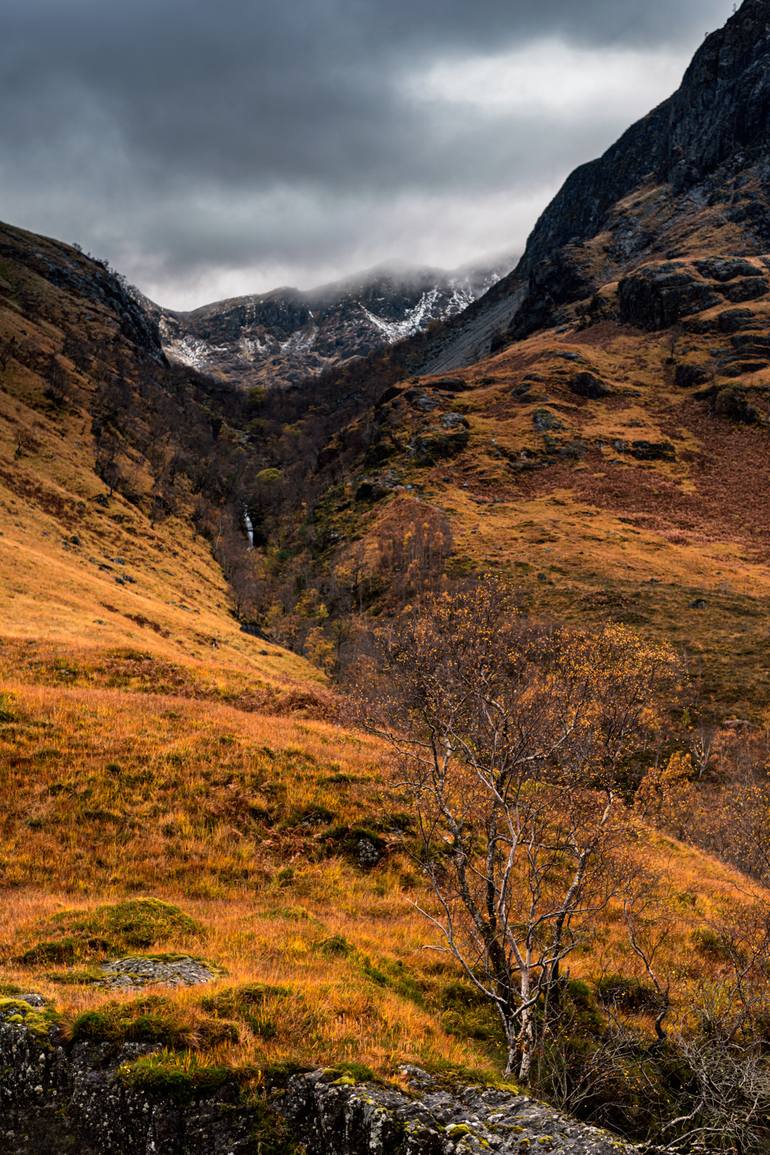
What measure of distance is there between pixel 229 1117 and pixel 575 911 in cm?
601

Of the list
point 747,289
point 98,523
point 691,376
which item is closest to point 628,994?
point 98,523

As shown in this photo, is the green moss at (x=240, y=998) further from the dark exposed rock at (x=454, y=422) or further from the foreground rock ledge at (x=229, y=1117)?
the dark exposed rock at (x=454, y=422)

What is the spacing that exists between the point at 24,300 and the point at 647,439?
177802 millimetres

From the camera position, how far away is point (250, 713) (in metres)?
27.8

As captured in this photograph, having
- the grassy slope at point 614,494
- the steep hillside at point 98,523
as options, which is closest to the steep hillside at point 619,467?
the grassy slope at point 614,494

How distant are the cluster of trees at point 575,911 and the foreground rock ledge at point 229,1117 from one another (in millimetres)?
1925

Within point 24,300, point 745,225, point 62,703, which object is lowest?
point 62,703

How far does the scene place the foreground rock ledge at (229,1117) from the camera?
22.5 ft

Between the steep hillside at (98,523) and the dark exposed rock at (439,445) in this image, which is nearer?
the steep hillside at (98,523)

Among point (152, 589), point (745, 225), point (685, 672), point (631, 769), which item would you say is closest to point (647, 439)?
point (685, 672)

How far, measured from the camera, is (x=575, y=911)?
10344mm

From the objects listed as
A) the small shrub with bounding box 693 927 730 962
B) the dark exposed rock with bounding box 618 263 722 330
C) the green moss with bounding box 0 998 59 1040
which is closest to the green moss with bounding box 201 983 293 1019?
the green moss with bounding box 0 998 59 1040

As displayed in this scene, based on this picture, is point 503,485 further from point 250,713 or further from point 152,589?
point 250,713

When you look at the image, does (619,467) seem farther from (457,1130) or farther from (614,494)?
(457,1130)
